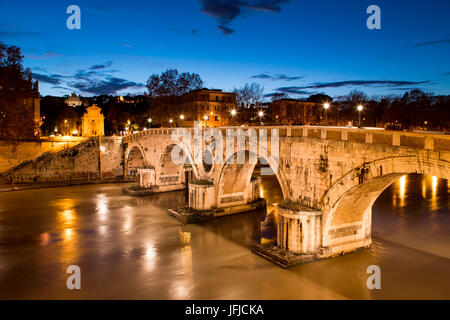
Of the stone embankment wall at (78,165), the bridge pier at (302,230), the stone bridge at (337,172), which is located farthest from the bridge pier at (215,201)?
the stone embankment wall at (78,165)

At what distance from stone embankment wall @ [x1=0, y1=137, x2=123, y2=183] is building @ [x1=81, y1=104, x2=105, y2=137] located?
9505 mm

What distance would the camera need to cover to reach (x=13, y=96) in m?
26.7

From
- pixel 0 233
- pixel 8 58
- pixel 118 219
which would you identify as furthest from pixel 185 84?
pixel 0 233

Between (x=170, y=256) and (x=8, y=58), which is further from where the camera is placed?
(x=8, y=58)

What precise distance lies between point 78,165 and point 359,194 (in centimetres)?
2677

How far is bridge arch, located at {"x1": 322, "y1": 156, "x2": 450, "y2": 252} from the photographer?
7.45 meters

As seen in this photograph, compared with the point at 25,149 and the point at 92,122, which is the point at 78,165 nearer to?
the point at 25,149

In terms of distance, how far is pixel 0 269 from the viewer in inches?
413

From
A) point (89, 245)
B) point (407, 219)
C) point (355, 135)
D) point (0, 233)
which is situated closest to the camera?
point (355, 135)

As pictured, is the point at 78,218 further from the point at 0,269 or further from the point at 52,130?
the point at 52,130

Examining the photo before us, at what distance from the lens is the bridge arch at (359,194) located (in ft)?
24.4

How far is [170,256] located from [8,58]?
24935mm

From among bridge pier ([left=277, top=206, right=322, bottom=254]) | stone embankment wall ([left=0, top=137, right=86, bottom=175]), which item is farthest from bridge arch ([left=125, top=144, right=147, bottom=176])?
bridge pier ([left=277, top=206, right=322, bottom=254])

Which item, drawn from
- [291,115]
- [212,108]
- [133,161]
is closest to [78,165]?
[133,161]
